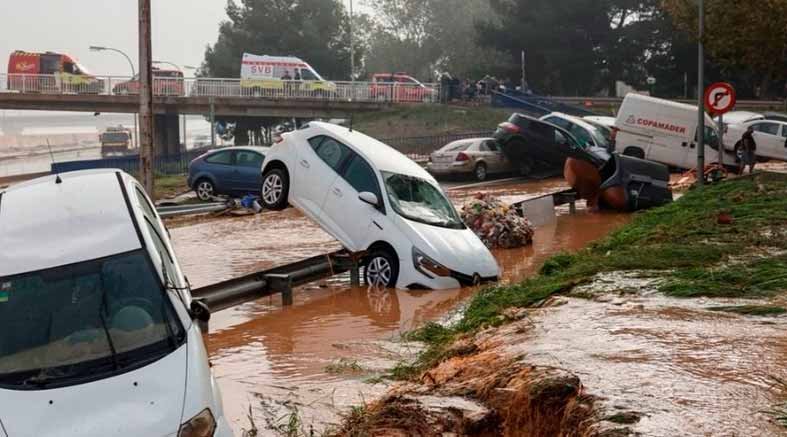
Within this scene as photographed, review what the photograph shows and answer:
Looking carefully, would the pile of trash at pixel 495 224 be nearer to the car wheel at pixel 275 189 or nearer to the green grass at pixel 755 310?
the car wheel at pixel 275 189

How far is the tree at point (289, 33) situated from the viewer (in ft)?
266

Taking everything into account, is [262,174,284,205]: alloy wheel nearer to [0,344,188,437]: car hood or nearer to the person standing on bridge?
[0,344,188,437]: car hood

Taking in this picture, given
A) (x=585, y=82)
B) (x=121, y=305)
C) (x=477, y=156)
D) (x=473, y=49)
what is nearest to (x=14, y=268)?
(x=121, y=305)

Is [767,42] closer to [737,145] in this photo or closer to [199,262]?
[737,145]

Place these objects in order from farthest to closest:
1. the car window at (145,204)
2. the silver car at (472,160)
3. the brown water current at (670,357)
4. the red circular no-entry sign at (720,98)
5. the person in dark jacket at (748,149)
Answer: the silver car at (472,160) → the person in dark jacket at (748,149) → the red circular no-entry sign at (720,98) → the car window at (145,204) → the brown water current at (670,357)

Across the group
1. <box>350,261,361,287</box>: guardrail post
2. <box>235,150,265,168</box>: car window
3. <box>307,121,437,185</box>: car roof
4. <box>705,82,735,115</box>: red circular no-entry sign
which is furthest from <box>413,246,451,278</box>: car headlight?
<box>235,150,265,168</box>: car window

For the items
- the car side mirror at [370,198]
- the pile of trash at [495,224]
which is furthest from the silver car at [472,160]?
the car side mirror at [370,198]

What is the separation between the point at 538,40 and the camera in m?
66.0

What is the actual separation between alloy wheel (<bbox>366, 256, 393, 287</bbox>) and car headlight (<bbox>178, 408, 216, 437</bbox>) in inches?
346

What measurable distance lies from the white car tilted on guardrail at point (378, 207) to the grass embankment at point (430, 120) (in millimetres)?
34653

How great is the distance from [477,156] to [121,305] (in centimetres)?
2708

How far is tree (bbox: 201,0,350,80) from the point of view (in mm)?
81188

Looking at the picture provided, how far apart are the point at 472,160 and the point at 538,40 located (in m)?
32.8

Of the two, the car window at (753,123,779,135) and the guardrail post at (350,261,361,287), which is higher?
the car window at (753,123,779,135)
